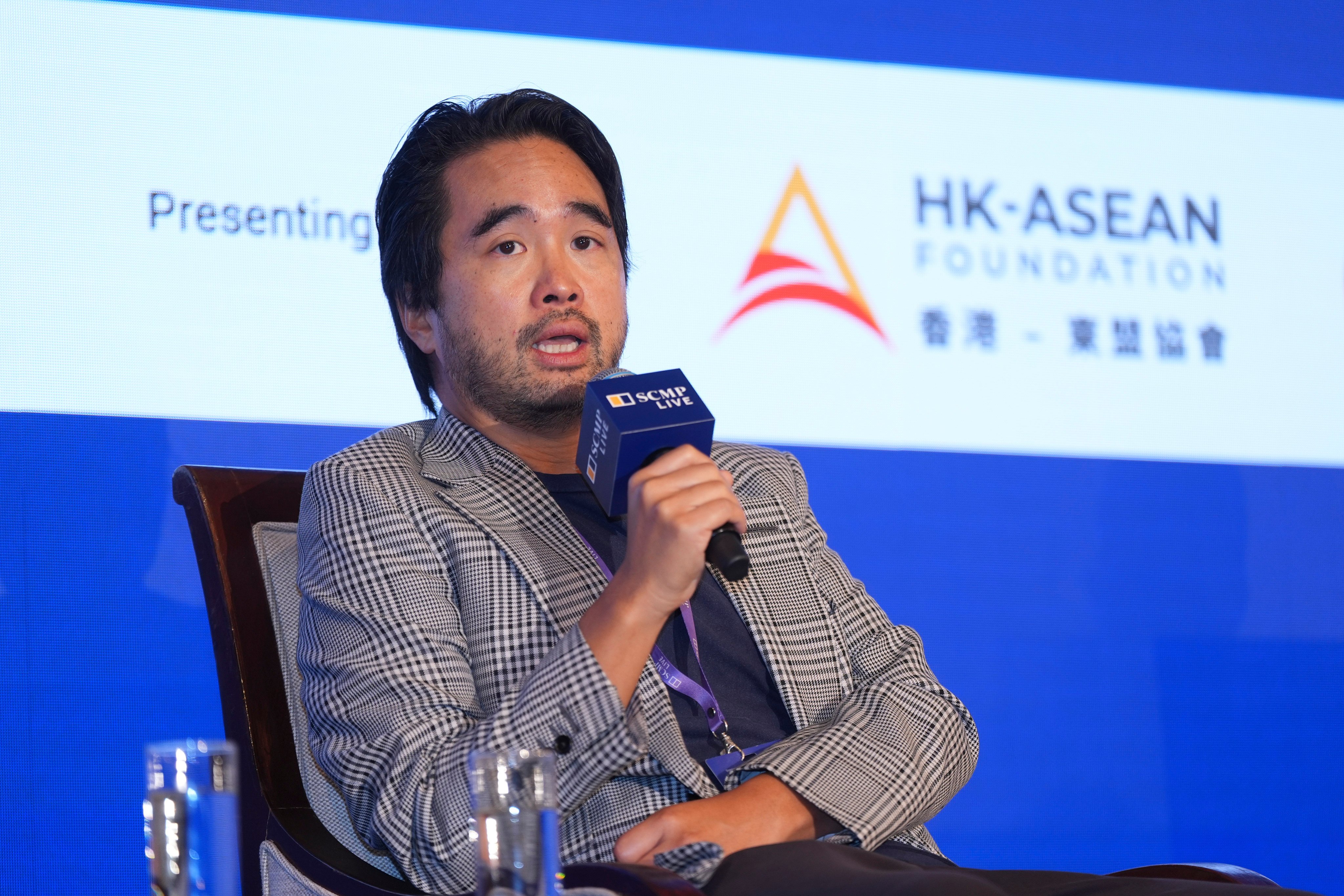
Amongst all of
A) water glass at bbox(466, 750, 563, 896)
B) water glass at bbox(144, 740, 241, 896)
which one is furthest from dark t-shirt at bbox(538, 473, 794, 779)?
water glass at bbox(144, 740, 241, 896)

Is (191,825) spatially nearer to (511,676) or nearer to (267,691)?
(511,676)

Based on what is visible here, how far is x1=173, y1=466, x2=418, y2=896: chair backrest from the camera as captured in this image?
5.48 feet

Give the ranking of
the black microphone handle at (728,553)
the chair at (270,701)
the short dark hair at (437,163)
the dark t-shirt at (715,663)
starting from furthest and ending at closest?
the short dark hair at (437,163) < the dark t-shirt at (715,663) < the chair at (270,701) < the black microphone handle at (728,553)

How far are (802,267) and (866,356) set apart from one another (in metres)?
0.27

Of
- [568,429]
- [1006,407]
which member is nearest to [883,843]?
[568,429]

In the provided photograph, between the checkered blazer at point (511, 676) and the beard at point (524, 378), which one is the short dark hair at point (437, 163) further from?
the checkered blazer at point (511, 676)

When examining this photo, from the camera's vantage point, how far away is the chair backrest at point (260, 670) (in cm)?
167

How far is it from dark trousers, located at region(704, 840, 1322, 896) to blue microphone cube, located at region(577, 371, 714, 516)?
447mm

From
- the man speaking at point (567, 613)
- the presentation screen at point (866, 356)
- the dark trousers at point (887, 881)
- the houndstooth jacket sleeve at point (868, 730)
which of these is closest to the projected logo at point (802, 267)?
the presentation screen at point (866, 356)

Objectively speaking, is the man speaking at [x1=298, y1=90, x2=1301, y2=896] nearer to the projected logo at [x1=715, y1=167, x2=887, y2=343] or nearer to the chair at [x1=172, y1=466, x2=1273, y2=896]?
the chair at [x1=172, y1=466, x2=1273, y2=896]

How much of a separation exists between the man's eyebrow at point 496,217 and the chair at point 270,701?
0.47 meters

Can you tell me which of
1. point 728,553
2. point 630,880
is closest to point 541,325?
point 728,553

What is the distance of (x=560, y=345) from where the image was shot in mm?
1935

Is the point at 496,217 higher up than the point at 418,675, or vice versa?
the point at 496,217
